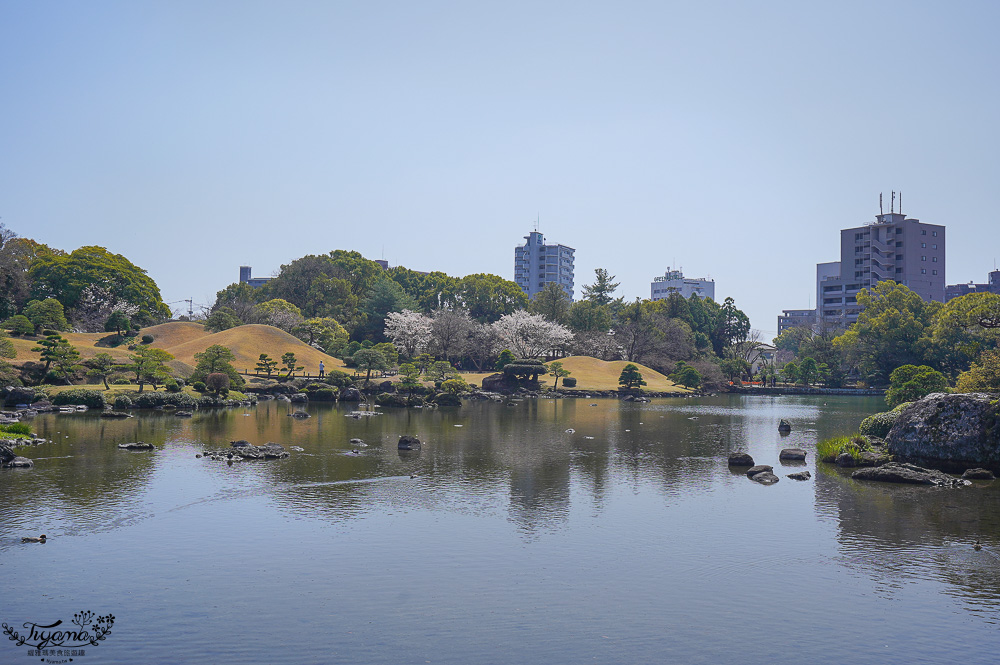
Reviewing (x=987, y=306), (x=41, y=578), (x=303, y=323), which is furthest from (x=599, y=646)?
(x=303, y=323)

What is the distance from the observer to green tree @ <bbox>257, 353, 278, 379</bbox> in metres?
63.3

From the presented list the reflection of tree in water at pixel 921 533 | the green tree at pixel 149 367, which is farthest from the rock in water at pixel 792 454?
the green tree at pixel 149 367

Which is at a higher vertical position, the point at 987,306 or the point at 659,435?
the point at 987,306

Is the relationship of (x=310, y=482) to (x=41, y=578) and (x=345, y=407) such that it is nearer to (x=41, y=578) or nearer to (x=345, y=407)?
(x=41, y=578)

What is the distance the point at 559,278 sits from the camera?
7141 inches

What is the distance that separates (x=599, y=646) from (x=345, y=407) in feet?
143

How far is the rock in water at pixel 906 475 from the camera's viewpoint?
22.4 m

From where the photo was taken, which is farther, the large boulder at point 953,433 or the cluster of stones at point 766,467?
the cluster of stones at point 766,467

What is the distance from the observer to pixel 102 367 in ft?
165

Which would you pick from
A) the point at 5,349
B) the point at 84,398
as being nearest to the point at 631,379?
the point at 84,398

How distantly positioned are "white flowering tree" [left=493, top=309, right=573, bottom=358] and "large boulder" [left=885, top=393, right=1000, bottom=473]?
65188 mm

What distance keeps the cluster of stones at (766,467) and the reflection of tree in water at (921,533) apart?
1.24m

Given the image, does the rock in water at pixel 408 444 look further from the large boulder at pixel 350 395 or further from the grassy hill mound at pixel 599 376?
the grassy hill mound at pixel 599 376

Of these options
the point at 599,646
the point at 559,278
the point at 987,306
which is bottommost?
the point at 599,646
